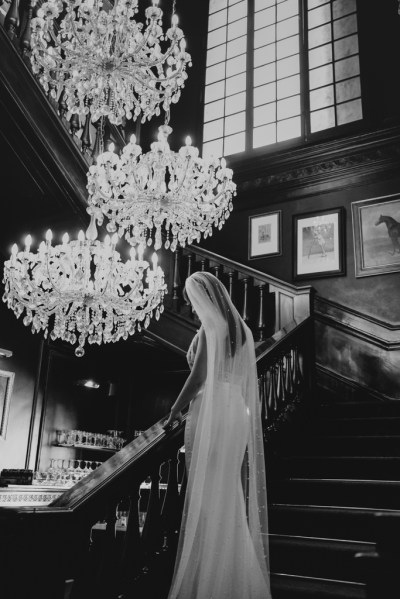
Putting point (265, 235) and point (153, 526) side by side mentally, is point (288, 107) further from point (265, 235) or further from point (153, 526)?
point (153, 526)

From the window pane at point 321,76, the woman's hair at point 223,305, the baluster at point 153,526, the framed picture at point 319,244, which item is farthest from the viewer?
the window pane at point 321,76

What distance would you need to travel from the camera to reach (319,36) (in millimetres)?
9148

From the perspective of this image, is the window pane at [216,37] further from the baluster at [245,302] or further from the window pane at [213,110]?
the baluster at [245,302]

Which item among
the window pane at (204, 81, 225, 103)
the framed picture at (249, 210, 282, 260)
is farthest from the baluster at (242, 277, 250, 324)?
the window pane at (204, 81, 225, 103)

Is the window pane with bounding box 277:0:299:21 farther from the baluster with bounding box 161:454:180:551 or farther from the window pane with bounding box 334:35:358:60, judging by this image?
the baluster with bounding box 161:454:180:551

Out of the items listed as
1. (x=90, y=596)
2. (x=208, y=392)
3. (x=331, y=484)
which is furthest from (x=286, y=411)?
(x=90, y=596)

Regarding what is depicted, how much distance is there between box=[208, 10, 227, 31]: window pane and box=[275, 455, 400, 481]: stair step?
908cm

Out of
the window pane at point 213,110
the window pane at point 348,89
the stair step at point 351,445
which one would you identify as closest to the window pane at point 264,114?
the window pane at point 213,110

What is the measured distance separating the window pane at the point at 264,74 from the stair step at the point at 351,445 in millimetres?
7080

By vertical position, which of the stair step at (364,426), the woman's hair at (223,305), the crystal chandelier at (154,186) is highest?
the crystal chandelier at (154,186)

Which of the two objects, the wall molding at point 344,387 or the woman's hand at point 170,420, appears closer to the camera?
the woman's hand at point 170,420

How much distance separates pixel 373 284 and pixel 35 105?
4.78 m

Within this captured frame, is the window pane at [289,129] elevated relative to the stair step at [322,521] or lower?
elevated

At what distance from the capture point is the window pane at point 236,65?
992 cm
